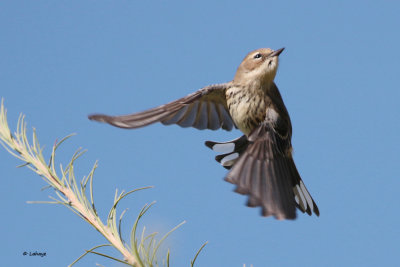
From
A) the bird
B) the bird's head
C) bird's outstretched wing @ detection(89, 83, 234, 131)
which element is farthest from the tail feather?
the bird's head

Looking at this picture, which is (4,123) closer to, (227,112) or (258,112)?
(258,112)

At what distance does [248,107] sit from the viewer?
4.01 m

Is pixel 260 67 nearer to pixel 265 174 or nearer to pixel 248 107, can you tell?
pixel 248 107

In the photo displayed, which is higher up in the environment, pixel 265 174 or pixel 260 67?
pixel 260 67

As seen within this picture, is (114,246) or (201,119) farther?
(201,119)

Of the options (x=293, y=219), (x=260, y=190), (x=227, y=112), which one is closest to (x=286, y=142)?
(x=227, y=112)

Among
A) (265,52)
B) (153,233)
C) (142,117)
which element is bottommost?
(153,233)

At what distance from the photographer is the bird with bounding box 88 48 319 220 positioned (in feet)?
10.9

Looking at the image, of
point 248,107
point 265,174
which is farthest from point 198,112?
point 265,174

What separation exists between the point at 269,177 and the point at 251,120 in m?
0.83

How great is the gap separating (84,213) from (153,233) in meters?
0.34

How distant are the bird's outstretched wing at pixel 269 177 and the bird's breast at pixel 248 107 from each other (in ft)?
0.44

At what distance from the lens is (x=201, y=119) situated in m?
4.63

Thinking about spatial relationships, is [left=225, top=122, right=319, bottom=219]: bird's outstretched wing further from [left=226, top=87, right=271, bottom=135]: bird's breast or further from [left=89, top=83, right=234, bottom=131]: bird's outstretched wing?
[left=89, top=83, right=234, bottom=131]: bird's outstretched wing
